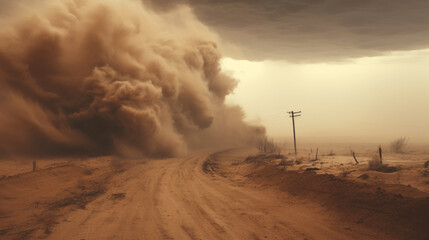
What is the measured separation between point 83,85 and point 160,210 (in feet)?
52.2

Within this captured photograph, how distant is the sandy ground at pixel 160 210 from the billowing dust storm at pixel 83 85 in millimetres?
7709

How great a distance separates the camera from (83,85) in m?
20.5

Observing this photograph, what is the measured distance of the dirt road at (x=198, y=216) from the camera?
5.94 meters

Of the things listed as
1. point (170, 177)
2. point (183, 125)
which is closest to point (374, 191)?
point (170, 177)

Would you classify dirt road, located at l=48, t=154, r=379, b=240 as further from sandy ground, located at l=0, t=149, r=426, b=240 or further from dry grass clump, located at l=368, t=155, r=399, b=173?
dry grass clump, located at l=368, t=155, r=399, b=173

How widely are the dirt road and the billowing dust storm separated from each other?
1063 centimetres

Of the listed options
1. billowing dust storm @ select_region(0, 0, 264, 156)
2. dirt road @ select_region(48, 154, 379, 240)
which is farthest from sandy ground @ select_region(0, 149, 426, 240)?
billowing dust storm @ select_region(0, 0, 264, 156)

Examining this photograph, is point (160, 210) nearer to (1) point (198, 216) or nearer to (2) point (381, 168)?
(1) point (198, 216)

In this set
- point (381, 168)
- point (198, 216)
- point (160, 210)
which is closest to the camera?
point (198, 216)

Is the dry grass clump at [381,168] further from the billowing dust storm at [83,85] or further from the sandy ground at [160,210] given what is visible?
the billowing dust storm at [83,85]

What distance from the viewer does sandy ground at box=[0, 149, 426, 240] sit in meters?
6.00

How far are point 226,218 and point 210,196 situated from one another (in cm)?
254

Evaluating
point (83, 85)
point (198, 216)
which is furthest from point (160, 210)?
point (83, 85)

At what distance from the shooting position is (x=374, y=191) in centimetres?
761
